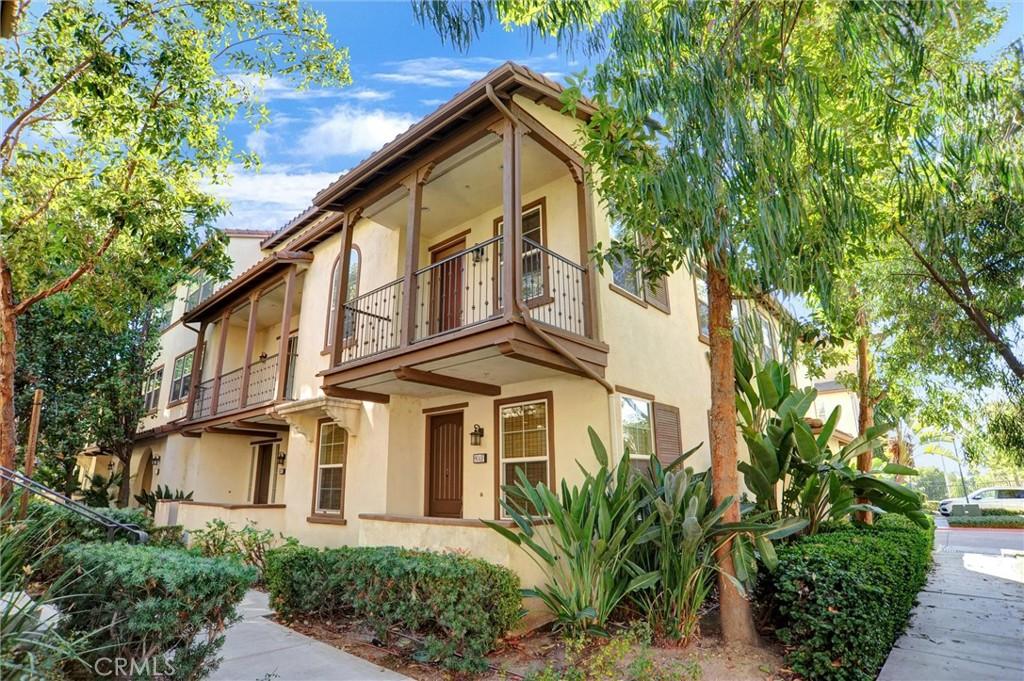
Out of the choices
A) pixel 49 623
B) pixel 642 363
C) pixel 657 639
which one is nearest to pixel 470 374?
pixel 642 363

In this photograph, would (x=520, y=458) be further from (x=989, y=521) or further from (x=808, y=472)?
(x=989, y=521)

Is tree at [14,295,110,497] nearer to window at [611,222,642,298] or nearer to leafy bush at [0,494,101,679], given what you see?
leafy bush at [0,494,101,679]

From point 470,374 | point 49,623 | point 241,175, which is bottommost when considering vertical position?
point 49,623

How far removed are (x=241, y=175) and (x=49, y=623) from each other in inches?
327

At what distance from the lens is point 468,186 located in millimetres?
9594

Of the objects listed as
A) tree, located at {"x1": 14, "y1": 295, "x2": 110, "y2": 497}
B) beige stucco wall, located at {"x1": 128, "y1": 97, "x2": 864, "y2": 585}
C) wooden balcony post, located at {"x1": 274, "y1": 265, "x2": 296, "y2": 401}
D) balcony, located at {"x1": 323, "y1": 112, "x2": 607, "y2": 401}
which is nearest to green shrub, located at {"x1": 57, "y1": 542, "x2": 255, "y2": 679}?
beige stucco wall, located at {"x1": 128, "y1": 97, "x2": 864, "y2": 585}

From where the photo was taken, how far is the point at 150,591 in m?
3.91

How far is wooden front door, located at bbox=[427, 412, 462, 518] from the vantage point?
30.9 feet

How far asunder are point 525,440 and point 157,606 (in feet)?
18.3

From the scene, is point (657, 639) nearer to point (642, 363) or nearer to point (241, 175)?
point (642, 363)

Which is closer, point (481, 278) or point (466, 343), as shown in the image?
point (466, 343)

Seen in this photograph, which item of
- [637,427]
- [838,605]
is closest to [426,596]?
[838,605]

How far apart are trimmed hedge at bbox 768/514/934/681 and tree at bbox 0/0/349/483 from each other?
32.4 feet

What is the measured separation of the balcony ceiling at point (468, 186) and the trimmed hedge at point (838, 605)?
21.7ft
